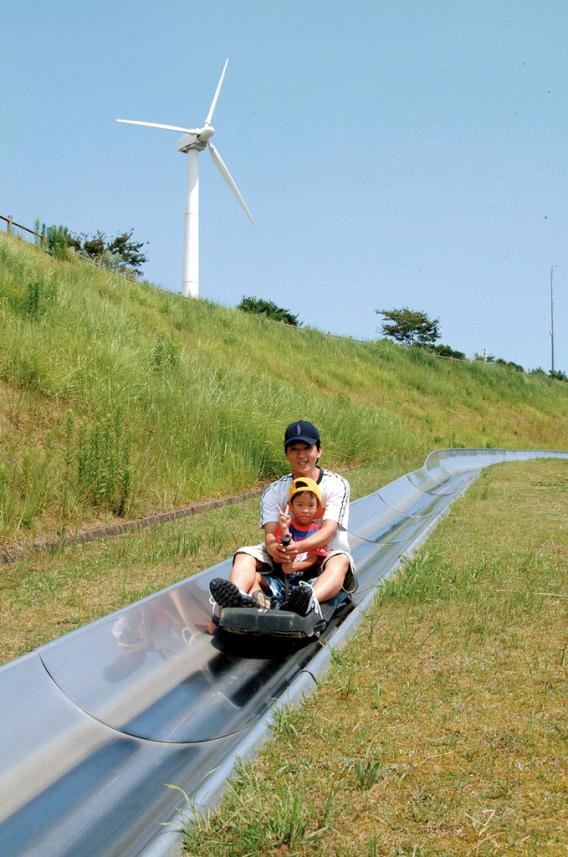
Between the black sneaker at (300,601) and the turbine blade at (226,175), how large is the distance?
27547 millimetres

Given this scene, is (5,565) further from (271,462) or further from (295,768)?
(271,462)

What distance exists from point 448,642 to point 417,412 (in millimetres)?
24609

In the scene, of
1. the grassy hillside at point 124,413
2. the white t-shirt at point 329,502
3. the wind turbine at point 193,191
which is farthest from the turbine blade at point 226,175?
the white t-shirt at point 329,502

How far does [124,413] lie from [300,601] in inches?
235

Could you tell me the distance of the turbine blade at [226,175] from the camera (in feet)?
99.5

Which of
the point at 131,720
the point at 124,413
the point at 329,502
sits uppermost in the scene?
the point at 124,413

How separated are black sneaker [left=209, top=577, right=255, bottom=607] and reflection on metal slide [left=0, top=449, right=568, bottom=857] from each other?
0.93 ft

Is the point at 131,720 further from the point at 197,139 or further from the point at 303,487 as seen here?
the point at 197,139

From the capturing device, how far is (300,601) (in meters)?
4.28

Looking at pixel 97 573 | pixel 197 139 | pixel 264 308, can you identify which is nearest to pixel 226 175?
pixel 197 139

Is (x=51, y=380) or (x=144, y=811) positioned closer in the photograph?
(x=144, y=811)

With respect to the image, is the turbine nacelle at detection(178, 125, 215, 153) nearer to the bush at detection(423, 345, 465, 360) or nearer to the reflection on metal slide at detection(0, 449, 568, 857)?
the bush at detection(423, 345, 465, 360)

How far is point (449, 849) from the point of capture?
7.54 feet

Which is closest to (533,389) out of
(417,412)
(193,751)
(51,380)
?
(417,412)
